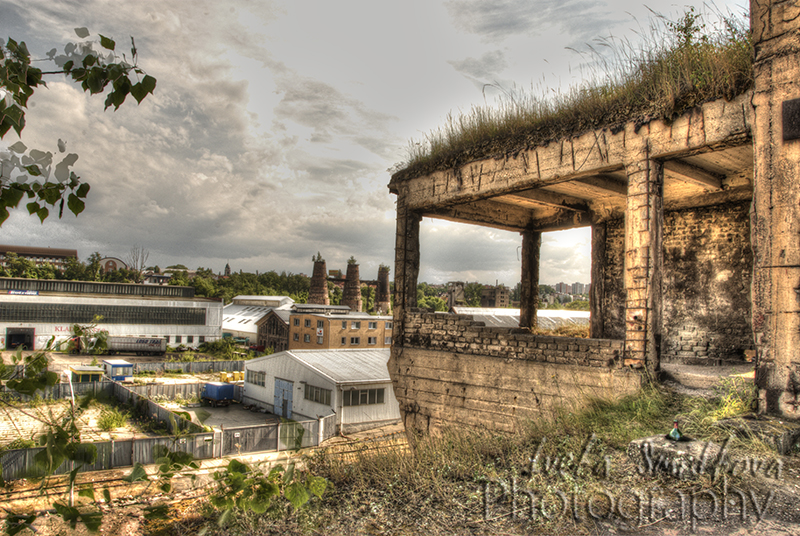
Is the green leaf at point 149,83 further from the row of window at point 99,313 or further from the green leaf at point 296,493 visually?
the row of window at point 99,313

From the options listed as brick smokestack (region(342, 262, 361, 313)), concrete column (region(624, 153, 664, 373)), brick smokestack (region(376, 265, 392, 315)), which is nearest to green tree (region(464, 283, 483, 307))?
brick smokestack (region(376, 265, 392, 315))

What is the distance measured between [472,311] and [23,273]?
53.5m

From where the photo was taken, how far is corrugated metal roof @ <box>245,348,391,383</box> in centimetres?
1989

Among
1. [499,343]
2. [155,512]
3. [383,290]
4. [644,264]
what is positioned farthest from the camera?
[383,290]

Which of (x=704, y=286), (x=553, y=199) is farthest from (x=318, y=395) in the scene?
(x=704, y=286)

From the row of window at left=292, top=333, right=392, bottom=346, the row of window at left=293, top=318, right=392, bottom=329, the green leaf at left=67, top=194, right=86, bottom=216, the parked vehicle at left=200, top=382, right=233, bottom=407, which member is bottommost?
the parked vehicle at left=200, top=382, right=233, bottom=407

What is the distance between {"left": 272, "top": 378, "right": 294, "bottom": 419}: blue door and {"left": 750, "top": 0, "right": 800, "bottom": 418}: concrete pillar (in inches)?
731

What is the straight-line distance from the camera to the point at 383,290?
2206 inches

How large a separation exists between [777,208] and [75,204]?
665cm

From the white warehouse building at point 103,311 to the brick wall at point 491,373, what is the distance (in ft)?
102

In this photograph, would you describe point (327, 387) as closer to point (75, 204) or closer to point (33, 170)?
point (75, 204)

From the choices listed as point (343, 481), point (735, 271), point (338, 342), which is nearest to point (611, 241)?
point (735, 271)

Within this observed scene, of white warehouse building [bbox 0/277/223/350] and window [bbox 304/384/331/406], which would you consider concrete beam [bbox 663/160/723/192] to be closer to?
window [bbox 304/384/331/406]

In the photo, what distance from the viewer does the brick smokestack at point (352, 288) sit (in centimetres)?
5347
